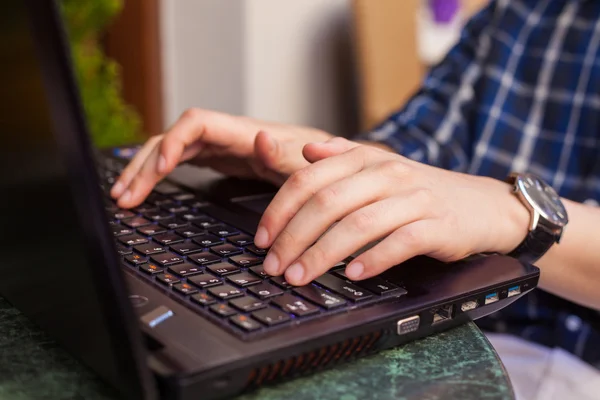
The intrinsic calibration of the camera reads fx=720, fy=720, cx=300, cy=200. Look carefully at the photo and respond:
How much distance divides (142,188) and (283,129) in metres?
0.20

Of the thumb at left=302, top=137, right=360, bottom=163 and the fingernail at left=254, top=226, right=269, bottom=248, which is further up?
the thumb at left=302, top=137, right=360, bottom=163

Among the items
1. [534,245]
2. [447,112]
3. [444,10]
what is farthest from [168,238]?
[444,10]

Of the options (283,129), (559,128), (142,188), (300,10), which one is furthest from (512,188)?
(300,10)

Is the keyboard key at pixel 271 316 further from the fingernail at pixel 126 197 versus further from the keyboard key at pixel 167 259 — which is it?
the fingernail at pixel 126 197

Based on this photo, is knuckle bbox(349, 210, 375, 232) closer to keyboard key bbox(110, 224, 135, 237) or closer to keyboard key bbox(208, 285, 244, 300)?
keyboard key bbox(208, 285, 244, 300)

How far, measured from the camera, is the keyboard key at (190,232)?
665 mm

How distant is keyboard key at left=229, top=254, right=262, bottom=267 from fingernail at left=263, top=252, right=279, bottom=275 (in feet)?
0.07

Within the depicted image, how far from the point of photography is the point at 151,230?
26.7 inches

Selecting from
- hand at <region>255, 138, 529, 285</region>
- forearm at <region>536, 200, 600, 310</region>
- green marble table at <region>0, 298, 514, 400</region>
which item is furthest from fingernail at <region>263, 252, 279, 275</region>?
forearm at <region>536, 200, 600, 310</region>

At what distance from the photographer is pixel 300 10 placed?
238 centimetres

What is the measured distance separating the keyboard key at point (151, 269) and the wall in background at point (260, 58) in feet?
5.70

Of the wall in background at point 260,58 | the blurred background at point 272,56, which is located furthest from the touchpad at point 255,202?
the wall in background at point 260,58

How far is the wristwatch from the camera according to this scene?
0.72 m

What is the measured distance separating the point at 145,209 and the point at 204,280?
0.24 metres
